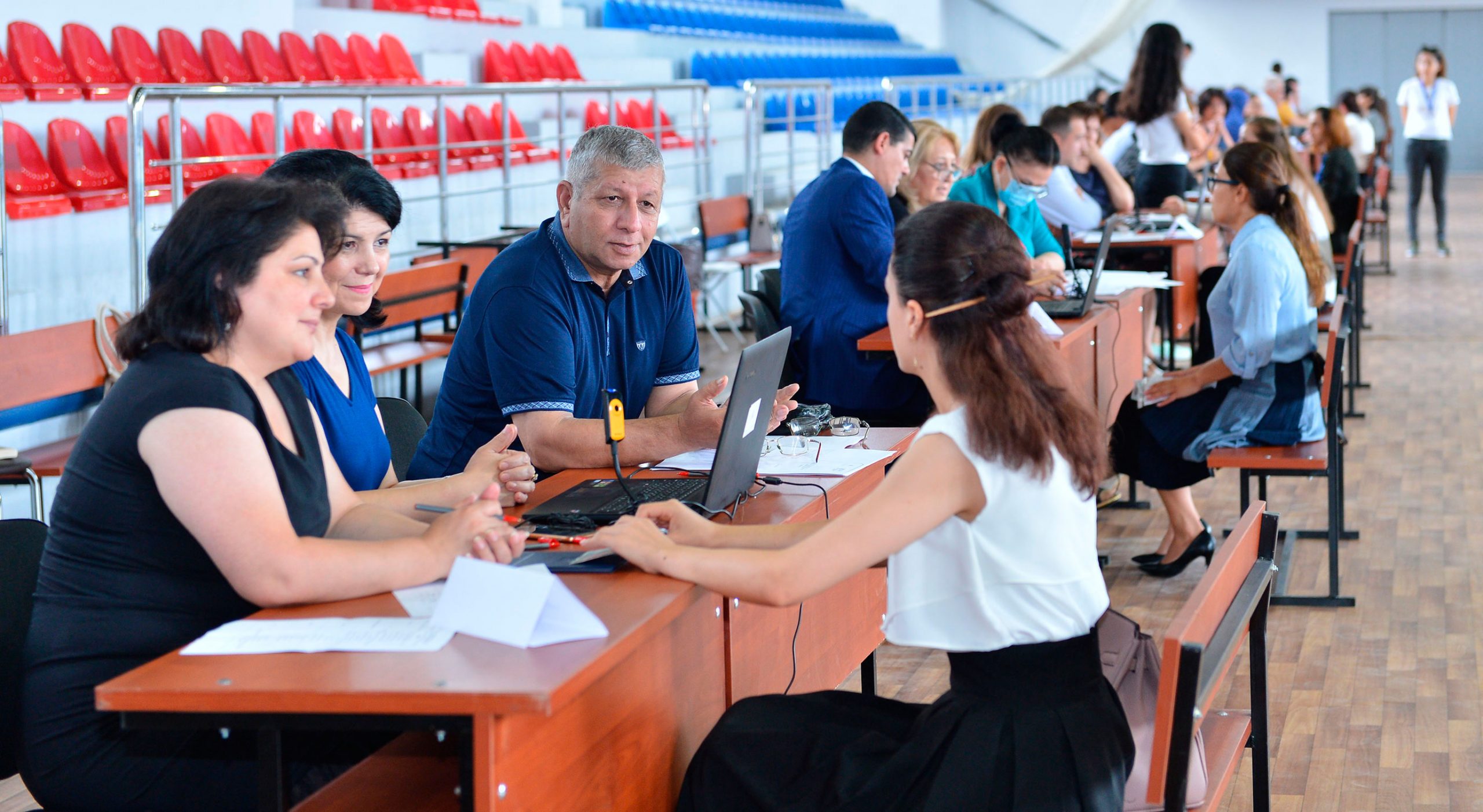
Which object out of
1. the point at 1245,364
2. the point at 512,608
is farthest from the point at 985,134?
the point at 512,608

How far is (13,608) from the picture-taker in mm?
1689

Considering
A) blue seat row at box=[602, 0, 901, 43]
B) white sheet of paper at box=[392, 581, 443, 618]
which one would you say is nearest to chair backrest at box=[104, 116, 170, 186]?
white sheet of paper at box=[392, 581, 443, 618]

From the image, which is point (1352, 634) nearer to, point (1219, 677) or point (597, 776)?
point (1219, 677)

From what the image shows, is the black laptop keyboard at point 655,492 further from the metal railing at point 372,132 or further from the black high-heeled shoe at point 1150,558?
Result: the black high-heeled shoe at point 1150,558

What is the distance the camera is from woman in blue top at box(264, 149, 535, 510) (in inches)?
80.4

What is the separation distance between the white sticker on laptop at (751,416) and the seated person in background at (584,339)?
0.20m

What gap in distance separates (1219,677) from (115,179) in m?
4.81

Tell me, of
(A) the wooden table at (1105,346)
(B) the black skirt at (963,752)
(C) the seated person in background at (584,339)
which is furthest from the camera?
(A) the wooden table at (1105,346)

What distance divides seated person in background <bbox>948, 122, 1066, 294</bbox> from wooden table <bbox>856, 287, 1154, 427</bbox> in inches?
14.4

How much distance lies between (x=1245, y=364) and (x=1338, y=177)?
438 centimetres

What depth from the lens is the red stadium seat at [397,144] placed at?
659 cm

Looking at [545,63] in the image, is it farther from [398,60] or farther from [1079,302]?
[1079,302]

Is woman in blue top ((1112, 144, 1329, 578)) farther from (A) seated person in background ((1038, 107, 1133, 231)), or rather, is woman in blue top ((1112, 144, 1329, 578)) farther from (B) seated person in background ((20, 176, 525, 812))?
(B) seated person in background ((20, 176, 525, 812))

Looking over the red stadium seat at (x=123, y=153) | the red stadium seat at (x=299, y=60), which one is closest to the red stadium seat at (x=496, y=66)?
the red stadium seat at (x=299, y=60)
